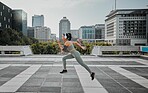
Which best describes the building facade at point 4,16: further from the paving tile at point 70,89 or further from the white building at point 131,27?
the white building at point 131,27

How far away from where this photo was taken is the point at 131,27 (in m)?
148

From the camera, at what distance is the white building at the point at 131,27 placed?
143562 mm

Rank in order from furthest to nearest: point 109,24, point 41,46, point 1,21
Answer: point 109,24 < point 1,21 < point 41,46

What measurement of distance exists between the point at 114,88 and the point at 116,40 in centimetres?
14941

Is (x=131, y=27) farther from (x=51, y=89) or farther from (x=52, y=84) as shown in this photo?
(x=51, y=89)

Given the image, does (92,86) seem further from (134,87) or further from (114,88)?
(134,87)

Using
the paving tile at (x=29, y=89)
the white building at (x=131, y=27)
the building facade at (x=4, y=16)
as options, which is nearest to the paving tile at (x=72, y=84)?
the paving tile at (x=29, y=89)

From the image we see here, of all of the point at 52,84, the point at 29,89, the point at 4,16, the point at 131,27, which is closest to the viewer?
the point at 29,89

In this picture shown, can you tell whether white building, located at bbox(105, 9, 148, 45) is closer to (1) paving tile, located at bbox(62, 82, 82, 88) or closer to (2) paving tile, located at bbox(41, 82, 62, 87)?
(1) paving tile, located at bbox(62, 82, 82, 88)

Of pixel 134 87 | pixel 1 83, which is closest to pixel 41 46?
pixel 1 83

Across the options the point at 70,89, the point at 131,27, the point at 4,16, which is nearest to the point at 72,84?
the point at 70,89

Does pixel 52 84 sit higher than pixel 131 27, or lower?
lower

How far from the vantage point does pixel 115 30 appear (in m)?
152

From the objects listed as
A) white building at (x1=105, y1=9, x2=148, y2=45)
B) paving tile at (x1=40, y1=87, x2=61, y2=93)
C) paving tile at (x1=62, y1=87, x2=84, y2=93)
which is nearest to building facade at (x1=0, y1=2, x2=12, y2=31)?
paving tile at (x1=40, y1=87, x2=61, y2=93)
